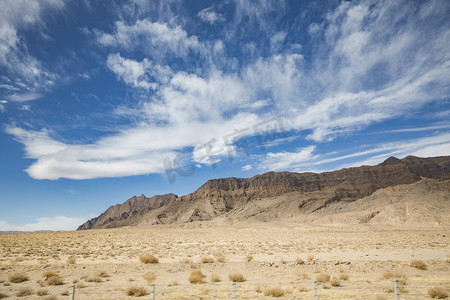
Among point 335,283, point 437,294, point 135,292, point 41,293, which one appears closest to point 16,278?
point 41,293

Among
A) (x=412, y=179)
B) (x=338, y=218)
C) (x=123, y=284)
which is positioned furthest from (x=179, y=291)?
(x=412, y=179)

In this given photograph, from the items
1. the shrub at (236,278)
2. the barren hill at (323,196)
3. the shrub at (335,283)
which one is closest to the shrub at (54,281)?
the shrub at (236,278)

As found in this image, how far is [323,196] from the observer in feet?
383

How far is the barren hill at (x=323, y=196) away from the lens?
85125 mm

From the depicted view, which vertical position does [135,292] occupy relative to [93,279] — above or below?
below

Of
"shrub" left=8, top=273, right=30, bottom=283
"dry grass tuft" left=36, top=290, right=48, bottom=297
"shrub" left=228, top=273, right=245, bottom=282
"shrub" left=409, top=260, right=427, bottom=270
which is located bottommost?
"shrub" left=409, top=260, right=427, bottom=270

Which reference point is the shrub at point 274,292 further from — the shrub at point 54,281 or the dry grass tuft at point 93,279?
the shrub at point 54,281

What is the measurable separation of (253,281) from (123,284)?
6.52 metres

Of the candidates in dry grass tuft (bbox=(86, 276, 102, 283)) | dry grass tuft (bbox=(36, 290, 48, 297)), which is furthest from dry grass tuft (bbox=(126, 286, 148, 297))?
dry grass tuft (bbox=(86, 276, 102, 283))

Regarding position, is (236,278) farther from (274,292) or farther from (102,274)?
(102,274)

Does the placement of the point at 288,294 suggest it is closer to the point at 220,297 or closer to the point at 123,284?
the point at 220,297

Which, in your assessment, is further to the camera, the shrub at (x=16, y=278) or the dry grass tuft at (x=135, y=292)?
the shrub at (x=16, y=278)

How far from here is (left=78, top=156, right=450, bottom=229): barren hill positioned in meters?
85.1

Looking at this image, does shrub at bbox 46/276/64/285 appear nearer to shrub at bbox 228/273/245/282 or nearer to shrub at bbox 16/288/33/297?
shrub at bbox 16/288/33/297
